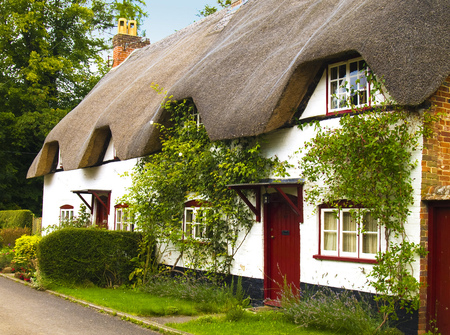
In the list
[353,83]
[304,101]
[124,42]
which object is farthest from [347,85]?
[124,42]

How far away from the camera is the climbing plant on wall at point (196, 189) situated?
10.8 m

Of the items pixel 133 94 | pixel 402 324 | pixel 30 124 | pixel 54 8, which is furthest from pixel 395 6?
pixel 54 8

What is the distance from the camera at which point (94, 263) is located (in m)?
12.8

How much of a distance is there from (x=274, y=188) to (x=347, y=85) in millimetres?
2375

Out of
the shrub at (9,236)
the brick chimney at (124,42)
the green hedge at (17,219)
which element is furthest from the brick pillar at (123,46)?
the shrub at (9,236)

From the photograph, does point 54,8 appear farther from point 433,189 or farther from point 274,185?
point 433,189

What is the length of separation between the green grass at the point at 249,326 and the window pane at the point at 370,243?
141cm

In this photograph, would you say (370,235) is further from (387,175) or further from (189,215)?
(189,215)

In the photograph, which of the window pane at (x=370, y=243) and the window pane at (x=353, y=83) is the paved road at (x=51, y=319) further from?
the window pane at (x=353, y=83)

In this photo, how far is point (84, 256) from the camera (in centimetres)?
1261

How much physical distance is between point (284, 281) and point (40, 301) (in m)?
5.06

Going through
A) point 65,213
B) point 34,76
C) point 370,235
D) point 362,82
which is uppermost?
point 34,76

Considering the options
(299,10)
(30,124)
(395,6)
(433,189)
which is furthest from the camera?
(30,124)

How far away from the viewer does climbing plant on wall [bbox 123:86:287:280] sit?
10.8 metres
